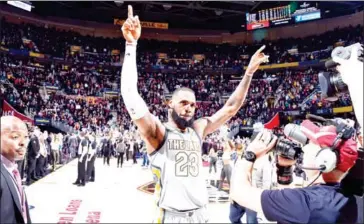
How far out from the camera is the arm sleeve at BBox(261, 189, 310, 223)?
183 centimetres

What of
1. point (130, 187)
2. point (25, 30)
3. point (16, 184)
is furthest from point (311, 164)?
point (25, 30)

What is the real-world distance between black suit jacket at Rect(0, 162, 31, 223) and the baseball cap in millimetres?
1707

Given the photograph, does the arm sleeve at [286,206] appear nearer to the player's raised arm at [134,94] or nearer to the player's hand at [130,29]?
the player's raised arm at [134,94]

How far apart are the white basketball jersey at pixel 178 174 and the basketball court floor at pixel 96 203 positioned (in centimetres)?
372

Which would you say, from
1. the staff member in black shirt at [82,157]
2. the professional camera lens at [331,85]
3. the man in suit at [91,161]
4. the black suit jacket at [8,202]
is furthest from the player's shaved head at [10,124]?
the man in suit at [91,161]

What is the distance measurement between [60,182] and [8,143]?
867 centimetres

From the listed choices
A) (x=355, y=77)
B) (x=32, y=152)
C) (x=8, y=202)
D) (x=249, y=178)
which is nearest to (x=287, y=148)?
(x=249, y=178)

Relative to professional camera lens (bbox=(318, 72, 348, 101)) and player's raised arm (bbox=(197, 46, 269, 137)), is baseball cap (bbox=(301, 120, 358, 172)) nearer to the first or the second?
professional camera lens (bbox=(318, 72, 348, 101))

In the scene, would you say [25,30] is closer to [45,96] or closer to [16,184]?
[45,96]

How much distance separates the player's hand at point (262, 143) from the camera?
196cm

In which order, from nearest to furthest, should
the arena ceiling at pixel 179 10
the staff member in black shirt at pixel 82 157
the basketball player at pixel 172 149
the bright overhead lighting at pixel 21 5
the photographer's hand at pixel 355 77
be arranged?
the photographer's hand at pixel 355 77
the basketball player at pixel 172 149
the staff member in black shirt at pixel 82 157
the bright overhead lighting at pixel 21 5
the arena ceiling at pixel 179 10

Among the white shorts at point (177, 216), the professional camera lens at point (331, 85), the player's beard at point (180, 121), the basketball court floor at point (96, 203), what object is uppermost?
the professional camera lens at point (331, 85)

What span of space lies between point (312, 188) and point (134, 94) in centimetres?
121

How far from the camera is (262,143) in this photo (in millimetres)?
1979
